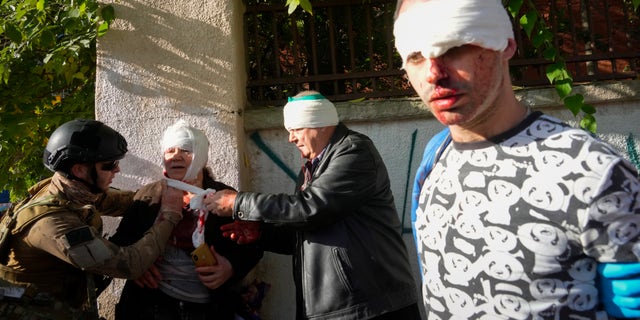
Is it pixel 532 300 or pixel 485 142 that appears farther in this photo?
pixel 485 142

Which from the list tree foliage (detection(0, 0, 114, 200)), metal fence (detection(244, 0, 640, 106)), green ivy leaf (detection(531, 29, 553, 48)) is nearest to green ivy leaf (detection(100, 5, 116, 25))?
tree foliage (detection(0, 0, 114, 200))

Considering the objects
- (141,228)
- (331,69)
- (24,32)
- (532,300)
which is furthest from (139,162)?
(532,300)

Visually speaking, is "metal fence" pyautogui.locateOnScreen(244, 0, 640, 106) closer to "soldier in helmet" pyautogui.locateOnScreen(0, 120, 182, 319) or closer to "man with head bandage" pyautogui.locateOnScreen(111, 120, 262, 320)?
"man with head bandage" pyautogui.locateOnScreen(111, 120, 262, 320)

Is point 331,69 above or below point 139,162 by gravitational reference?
above

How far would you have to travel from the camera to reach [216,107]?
379 centimetres

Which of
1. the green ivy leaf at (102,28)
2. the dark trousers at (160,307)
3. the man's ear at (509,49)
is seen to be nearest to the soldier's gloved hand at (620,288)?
the man's ear at (509,49)

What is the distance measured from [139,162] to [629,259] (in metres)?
3.04

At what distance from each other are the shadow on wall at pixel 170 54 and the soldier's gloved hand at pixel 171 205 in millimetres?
837

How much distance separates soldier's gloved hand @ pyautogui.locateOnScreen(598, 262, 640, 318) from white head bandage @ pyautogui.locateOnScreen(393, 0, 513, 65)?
1.93ft

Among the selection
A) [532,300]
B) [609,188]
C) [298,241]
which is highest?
[609,188]

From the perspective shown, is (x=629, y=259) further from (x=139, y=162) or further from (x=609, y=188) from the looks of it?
(x=139, y=162)

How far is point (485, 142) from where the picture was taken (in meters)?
1.58

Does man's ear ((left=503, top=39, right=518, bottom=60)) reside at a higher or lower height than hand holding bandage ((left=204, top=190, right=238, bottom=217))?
higher

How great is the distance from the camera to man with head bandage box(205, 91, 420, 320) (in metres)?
2.74
